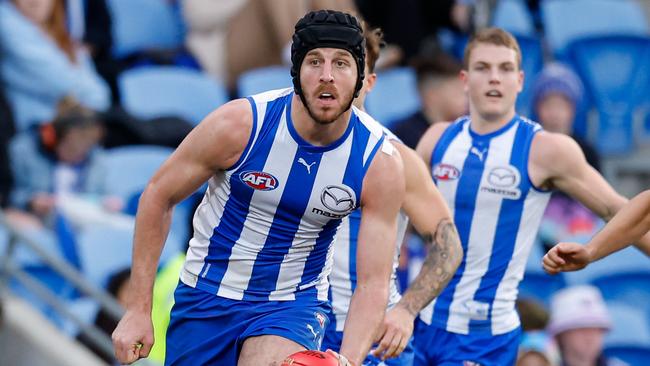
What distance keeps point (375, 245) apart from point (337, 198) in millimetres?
237

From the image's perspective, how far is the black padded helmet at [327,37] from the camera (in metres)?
5.10

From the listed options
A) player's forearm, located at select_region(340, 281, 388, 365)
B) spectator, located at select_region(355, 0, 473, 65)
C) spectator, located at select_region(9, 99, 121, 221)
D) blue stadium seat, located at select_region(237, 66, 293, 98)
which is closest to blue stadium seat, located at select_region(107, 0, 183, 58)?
blue stadium seat, located at select_region(237, 66, 293, 98)

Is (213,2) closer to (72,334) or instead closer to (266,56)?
(266,56)

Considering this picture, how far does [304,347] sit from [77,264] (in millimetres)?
4123

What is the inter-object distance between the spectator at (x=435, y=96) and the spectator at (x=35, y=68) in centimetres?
233

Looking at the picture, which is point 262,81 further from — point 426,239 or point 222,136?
point 222,136

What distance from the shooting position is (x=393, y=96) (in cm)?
1127

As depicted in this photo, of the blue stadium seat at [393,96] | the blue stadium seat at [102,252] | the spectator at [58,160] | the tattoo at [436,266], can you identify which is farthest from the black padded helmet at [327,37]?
the blue stadium seat at [393,96]

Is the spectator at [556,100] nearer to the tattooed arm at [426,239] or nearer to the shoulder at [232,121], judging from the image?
the tattooed arm at [426,239]

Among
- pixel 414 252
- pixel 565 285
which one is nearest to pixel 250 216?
pixel 414 252

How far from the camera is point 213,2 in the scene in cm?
1127

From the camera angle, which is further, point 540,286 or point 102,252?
Answer: point 540,286

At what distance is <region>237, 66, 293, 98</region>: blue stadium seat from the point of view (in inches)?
421

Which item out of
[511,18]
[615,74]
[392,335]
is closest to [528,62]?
[511,18]
